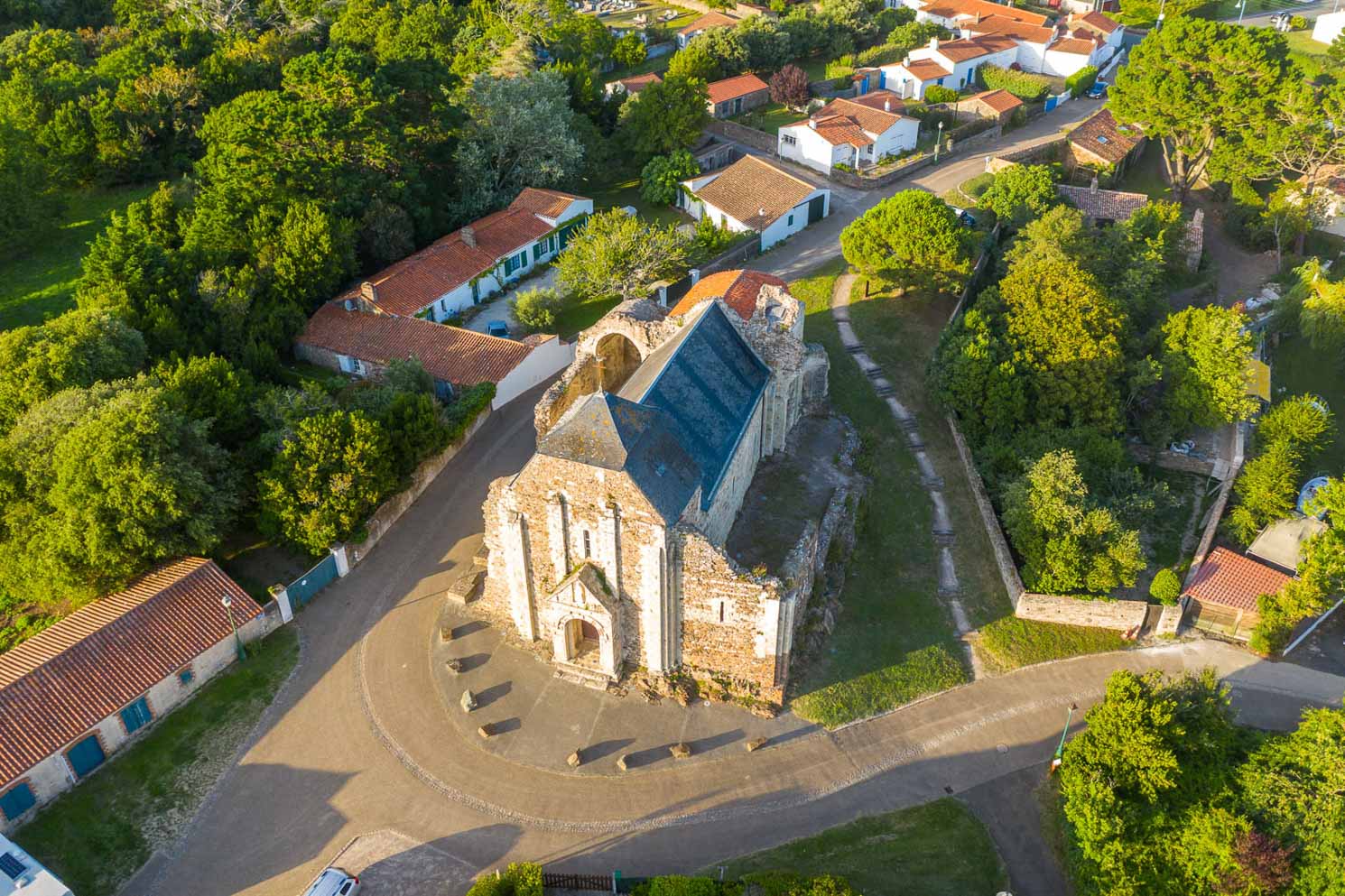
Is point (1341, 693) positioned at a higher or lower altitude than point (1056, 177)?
lower

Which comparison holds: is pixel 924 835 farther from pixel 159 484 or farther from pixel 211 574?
pixel 159 484

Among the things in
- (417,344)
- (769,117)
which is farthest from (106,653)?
(769,117)

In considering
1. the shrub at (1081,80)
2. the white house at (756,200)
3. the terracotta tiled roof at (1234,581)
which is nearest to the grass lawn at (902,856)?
the terracotta tiled roof at (1234,581)

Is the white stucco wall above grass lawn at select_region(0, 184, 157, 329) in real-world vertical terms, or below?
below

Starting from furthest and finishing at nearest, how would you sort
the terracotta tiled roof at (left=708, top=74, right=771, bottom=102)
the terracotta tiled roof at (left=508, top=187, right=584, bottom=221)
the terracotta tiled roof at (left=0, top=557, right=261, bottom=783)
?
the terracotta tiled roof at (left=708, top=74, right=771, bottom=102) → the terracotta tiled roof at (left=508, top=187, right=584, bottom=221) → the terracotta tiled roof at (left=0, top=557, right=261, bottom=783)

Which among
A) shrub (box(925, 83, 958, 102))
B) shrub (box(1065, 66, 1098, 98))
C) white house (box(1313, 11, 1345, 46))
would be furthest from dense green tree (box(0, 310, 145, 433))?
white house (box(1313, 11, 1345, 46))

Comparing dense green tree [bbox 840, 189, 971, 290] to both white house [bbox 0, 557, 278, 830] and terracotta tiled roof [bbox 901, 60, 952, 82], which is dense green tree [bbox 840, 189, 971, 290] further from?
terracotta tiled roof [bbox 901, 60, 952, 82]

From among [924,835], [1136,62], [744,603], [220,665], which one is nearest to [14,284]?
[220,665]
